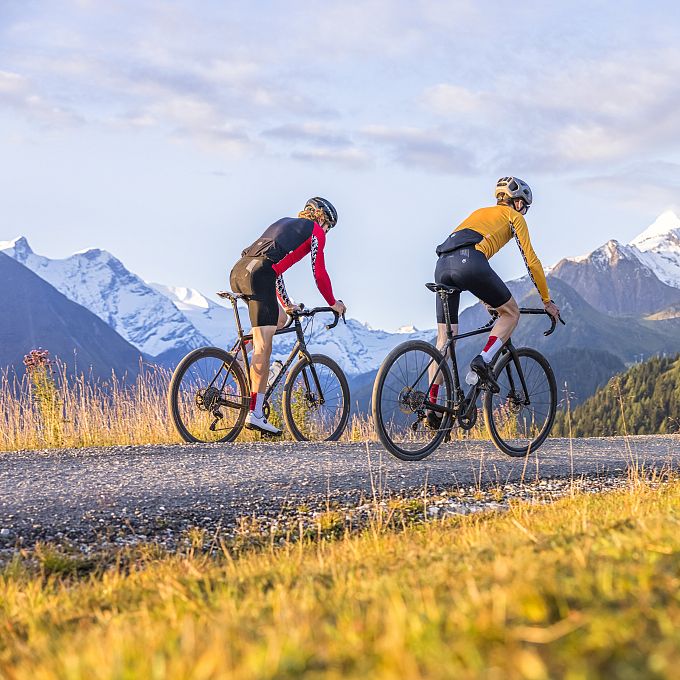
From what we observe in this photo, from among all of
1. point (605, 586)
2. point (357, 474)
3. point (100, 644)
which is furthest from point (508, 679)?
point (357, 474)

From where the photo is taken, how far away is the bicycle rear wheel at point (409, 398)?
7137 millimetres

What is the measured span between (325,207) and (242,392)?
6.98 ft

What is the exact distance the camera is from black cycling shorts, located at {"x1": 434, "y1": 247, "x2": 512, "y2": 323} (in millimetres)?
7590

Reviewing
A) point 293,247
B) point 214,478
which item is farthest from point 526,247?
point 214,478

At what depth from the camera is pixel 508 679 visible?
153cm

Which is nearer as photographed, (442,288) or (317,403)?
(442,288)

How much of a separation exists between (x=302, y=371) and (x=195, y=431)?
4.42 ft

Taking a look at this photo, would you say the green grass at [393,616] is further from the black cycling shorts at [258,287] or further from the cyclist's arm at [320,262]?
the cyclist's arm at [320,262]

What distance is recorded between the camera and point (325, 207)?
Answer: 358 inches

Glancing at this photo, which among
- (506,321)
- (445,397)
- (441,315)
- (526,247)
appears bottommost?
(445,397)

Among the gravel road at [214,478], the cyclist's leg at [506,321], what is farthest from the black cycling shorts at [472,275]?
the gravel road at [214,478]

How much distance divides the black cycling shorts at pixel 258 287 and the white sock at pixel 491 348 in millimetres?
2212

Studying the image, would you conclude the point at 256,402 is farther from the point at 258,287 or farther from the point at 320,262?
the point at 320,262

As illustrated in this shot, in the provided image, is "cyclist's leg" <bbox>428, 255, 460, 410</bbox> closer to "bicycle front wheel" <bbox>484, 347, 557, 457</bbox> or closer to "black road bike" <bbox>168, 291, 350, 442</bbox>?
"bicycle front wheel" <bbox>484, 347, 557, 457</bbox>
